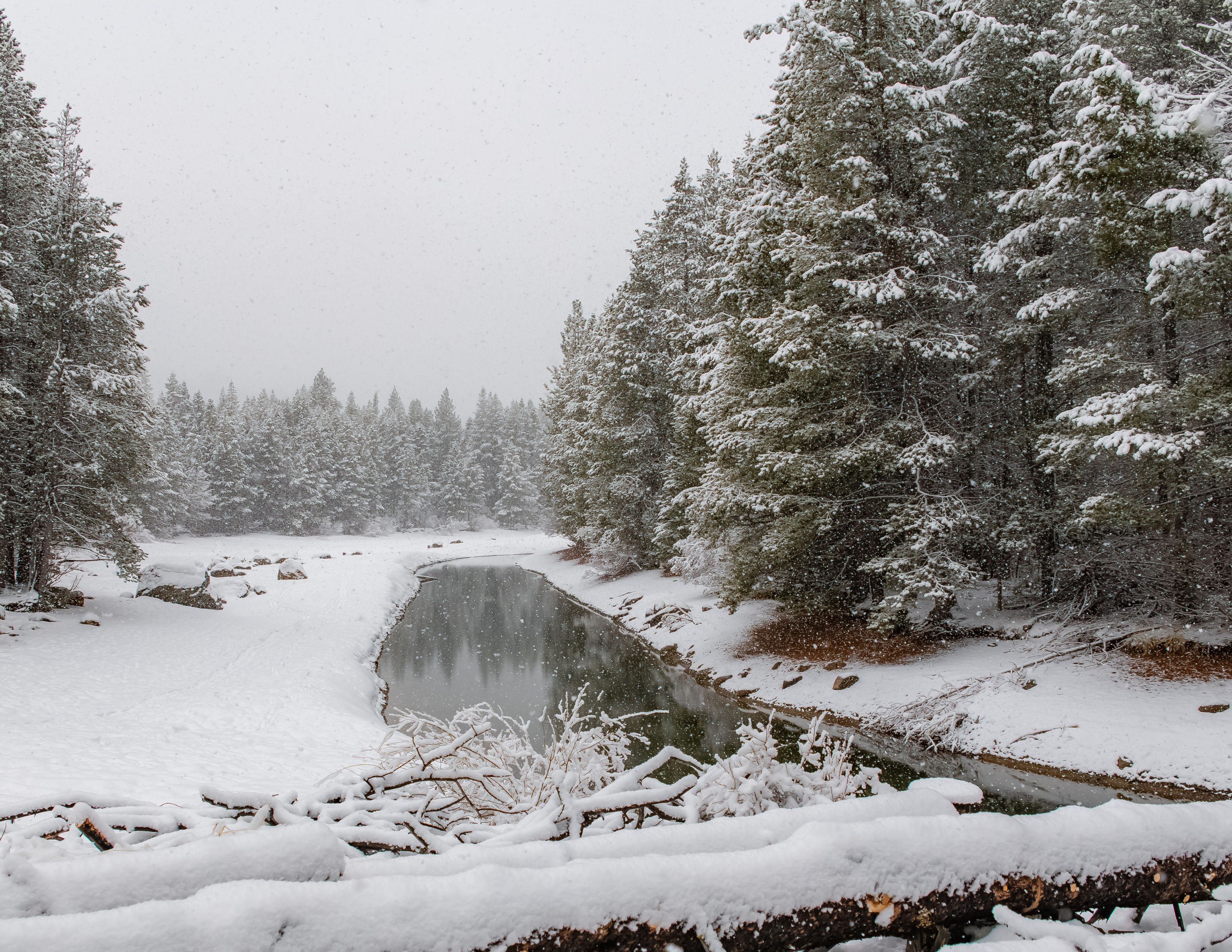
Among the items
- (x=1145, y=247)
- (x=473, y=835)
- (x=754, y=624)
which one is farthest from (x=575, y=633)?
(x=473, y=835)

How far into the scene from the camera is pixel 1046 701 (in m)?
8.62

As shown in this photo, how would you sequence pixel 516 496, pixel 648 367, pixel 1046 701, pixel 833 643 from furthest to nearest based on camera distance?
pixel 516 496
pixel 648 367
pixel 833 643
pixel 1046 701

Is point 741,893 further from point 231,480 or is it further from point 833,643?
point 231,480

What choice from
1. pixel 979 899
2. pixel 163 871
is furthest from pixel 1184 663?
pixel 163 871

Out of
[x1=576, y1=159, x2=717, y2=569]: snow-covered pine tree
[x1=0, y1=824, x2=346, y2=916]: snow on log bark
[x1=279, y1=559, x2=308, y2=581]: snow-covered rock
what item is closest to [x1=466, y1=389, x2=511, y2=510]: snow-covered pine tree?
[x1=279, y1=559, x2=308, y2=581]: snow-covered rock

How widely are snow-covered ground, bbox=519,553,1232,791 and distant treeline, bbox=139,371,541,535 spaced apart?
137 feet

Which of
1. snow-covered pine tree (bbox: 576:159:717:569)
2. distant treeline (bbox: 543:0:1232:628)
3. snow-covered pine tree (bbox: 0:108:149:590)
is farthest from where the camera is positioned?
snow-covered pine tree (bbox: 576:159:717:569)

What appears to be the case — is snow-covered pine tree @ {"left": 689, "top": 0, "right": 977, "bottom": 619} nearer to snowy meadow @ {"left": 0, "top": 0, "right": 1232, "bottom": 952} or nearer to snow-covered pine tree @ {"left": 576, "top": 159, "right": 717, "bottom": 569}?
snowy meadow @ {"left": 0, "top": 0, "right": 1232, "bottom": 952}

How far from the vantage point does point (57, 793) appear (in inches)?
83.3

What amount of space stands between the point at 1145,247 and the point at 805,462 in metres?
5.65

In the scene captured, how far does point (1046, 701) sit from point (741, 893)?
9.28 metres

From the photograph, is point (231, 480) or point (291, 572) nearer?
point (291, 572)

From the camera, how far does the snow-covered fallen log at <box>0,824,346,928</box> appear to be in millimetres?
1241

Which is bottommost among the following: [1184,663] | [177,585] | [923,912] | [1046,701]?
[1046,701]
